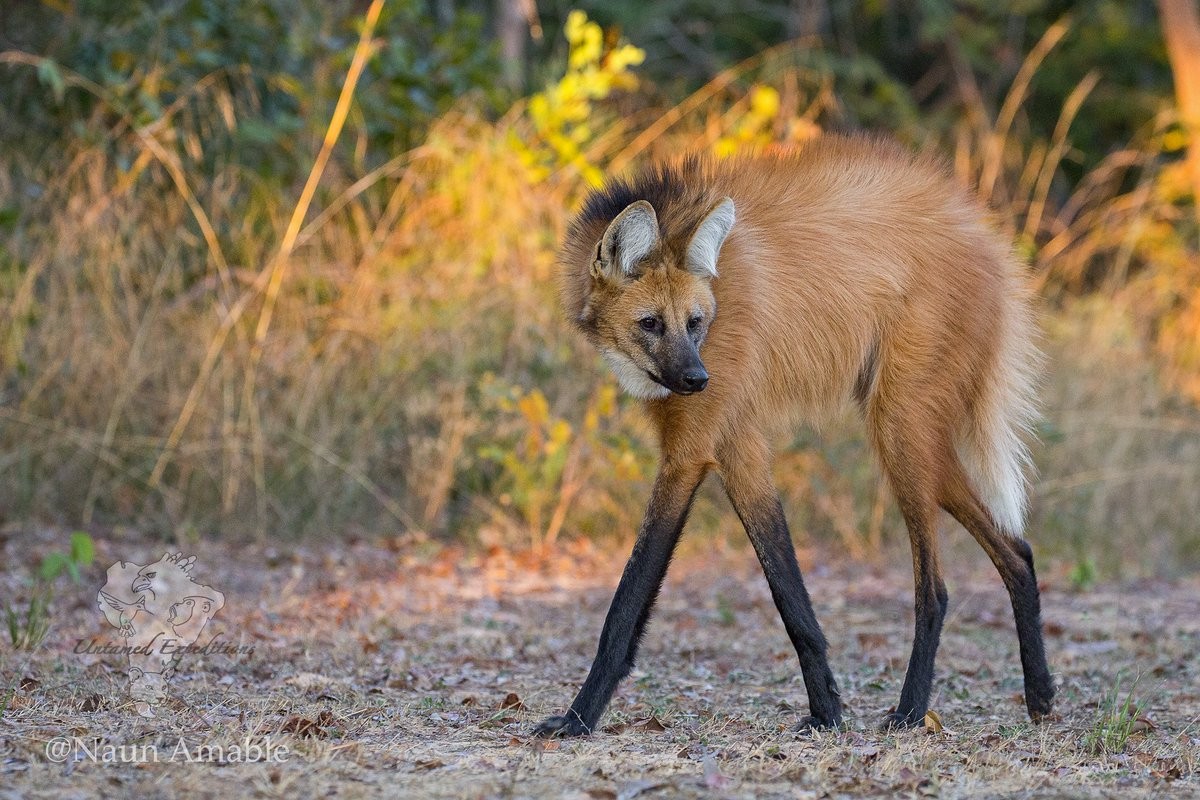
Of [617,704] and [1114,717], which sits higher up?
[1114,717]

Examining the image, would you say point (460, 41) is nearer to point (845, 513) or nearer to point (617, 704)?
point (845, 513)

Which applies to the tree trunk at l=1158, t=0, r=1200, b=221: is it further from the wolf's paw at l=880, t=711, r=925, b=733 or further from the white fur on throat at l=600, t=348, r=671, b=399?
the white fur on throat at l=600, t=348, r=671, b=399

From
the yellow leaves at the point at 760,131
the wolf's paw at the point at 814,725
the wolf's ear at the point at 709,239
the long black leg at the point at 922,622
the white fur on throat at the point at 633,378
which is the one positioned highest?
the yellow leaves at the point at 760,131

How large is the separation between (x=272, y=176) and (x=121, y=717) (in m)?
4.09

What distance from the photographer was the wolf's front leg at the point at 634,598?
3061 millimetres

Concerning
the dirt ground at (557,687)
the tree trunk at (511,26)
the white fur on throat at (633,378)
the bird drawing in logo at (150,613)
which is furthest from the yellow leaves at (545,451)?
the tree trunk at (511,26)

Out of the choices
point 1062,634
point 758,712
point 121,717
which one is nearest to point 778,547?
point 758,712

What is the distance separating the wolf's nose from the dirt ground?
842mm

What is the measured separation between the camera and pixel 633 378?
11.0ft

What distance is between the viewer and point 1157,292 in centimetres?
766

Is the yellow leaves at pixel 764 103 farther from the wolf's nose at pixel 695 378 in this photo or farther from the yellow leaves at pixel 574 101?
the wolf's nose at pixel 695 378

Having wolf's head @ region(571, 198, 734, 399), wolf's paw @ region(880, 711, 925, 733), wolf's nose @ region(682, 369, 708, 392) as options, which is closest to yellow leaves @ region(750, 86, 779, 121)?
wolf's head @ region(571, 198, 734, 399)

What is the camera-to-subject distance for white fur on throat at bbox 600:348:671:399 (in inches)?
129

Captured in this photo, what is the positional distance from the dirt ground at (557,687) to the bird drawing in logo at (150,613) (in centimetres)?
7
